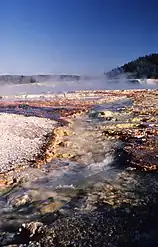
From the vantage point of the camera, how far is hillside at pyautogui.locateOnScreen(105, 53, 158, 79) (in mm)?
97356

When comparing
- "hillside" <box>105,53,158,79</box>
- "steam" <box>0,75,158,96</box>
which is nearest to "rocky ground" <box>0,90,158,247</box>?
"steam" <box>0,75,158,96</box>

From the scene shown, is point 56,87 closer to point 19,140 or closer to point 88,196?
point 19,140

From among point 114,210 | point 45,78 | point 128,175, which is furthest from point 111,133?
point 45,78

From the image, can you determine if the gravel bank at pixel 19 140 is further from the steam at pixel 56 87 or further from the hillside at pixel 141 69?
the hillside at pixel 141 69

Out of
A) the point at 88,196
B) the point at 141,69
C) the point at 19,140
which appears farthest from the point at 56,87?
the point at 88,196

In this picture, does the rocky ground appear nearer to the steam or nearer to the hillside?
the steam

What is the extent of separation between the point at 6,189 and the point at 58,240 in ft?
11.9

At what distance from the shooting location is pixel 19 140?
14664 mm

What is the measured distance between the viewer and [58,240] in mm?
6305

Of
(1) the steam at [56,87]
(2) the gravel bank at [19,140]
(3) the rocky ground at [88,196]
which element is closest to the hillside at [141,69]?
(1) the steam at [56,87]

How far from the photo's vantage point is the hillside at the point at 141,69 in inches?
3833

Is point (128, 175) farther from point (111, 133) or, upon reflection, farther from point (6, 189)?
point (111, 133)

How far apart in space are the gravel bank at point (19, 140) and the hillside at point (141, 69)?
7956cm

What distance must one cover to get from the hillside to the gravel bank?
3132 inches
